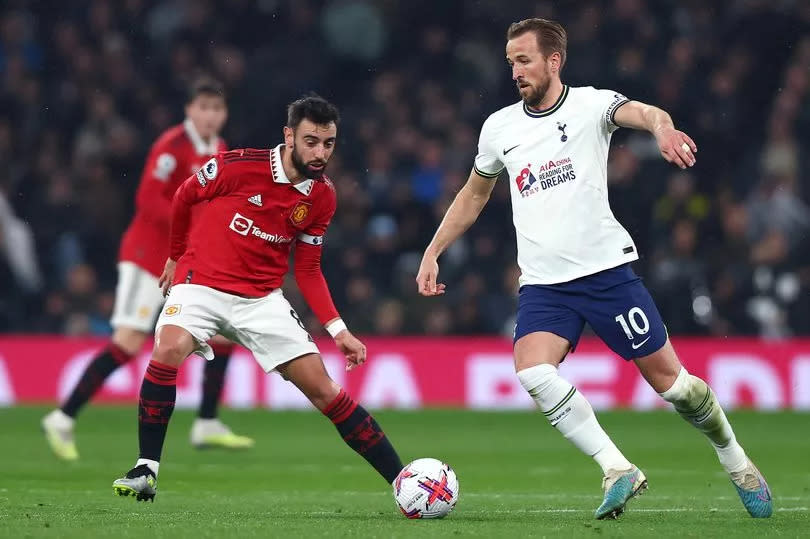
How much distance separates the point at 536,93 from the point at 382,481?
10.00 ft

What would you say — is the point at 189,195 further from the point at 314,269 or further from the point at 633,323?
the point at 633,323

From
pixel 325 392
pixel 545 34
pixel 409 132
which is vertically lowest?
pixel 409 132

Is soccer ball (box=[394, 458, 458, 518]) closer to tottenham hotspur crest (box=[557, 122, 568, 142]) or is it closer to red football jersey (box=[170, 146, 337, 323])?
red football jersey (box=[170, 146, 337, 323])

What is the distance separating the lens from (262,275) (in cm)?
719

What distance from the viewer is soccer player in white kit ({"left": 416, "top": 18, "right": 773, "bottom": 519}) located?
642cm

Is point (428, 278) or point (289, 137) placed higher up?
point (289, 137)

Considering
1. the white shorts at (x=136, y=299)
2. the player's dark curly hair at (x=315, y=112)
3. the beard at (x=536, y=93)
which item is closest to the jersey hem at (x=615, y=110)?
the beard at (x=536, y=93)

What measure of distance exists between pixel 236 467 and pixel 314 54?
339 inches

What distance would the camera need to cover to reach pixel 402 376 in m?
14.7

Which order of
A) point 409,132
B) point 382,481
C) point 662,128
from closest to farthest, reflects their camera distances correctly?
point 662,128
point 382,481
point 409,132

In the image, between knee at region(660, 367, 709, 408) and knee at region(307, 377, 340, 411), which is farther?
knee at region(307, 377, 340, 411)

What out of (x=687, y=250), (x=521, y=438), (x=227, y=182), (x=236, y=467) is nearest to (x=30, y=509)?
(x=227, y=182)

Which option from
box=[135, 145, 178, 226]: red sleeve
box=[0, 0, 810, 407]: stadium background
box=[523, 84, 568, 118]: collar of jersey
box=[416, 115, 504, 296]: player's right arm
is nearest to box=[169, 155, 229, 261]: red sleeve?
box=[416, 115, 504, 296]: player's right arm

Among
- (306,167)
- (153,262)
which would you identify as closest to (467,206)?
(306,167)
